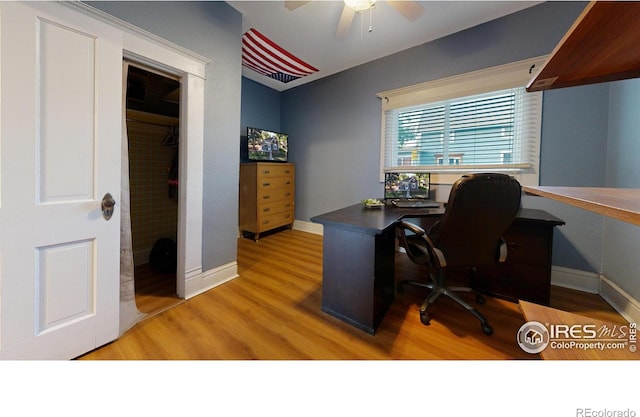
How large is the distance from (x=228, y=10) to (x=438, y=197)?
298 centimetres

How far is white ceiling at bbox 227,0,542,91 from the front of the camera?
227 cm

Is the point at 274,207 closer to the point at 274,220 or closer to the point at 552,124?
the point at 274,220

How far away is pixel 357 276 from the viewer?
5.30ft

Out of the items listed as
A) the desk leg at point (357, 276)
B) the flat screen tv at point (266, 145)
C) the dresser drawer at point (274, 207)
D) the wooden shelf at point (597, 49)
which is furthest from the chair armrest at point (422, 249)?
the flat screen tv at point (266, 145)

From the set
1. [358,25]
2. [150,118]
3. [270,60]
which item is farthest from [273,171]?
[358,25]

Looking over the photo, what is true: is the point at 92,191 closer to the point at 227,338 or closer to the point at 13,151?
the point at 13,151

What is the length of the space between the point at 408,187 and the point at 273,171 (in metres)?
2.15

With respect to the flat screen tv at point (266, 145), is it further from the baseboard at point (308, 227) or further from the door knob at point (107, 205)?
the door knob at point (107, 205)

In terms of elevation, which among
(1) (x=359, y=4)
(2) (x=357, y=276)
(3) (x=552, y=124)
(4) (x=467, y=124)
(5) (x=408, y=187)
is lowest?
(2) (x=357, y=276)

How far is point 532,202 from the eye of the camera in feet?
7.78

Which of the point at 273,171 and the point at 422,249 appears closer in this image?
the point at 422,249

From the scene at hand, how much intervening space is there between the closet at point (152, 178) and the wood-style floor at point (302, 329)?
2.48 ft
